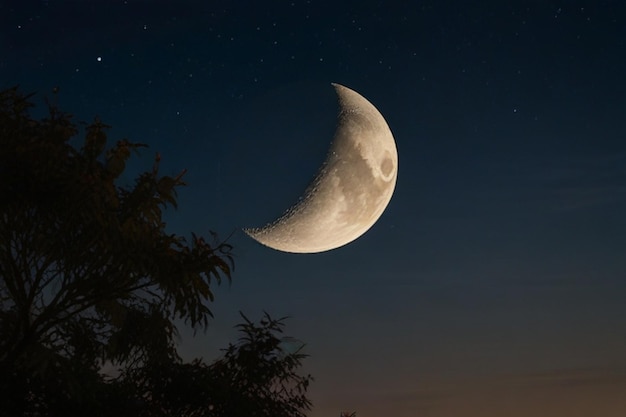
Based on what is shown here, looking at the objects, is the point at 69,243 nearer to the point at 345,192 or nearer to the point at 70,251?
the point at 70,251

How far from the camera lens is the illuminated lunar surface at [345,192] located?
30.4 meters

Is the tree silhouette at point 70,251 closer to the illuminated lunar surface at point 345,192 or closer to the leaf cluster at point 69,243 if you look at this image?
the leaf cluster at point 69,243

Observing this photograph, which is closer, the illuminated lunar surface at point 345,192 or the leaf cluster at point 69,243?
the leaf cluster at point 69,243

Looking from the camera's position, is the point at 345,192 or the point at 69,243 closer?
the point at 69,243

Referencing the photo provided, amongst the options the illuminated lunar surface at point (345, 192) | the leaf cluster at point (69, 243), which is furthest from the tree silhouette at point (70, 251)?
the illuminated lunar surface at point (345, 192)

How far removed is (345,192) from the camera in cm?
3072

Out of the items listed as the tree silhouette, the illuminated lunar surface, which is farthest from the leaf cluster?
the illuminated lunar surface

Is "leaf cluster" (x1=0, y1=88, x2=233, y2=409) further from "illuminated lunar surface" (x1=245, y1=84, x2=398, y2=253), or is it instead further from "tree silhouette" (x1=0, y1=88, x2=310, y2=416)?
"illuminated lunar surface" (x1=245, y1=84, x2=398, y2=253)

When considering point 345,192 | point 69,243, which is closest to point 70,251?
point 69,243

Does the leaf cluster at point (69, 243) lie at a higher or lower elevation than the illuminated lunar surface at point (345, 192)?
lower

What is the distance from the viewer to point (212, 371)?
928 inches

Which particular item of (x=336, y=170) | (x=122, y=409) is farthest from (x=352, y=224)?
(x=122, y=409)

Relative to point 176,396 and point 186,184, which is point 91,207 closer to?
point 186,184

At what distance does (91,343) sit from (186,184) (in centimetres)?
607
